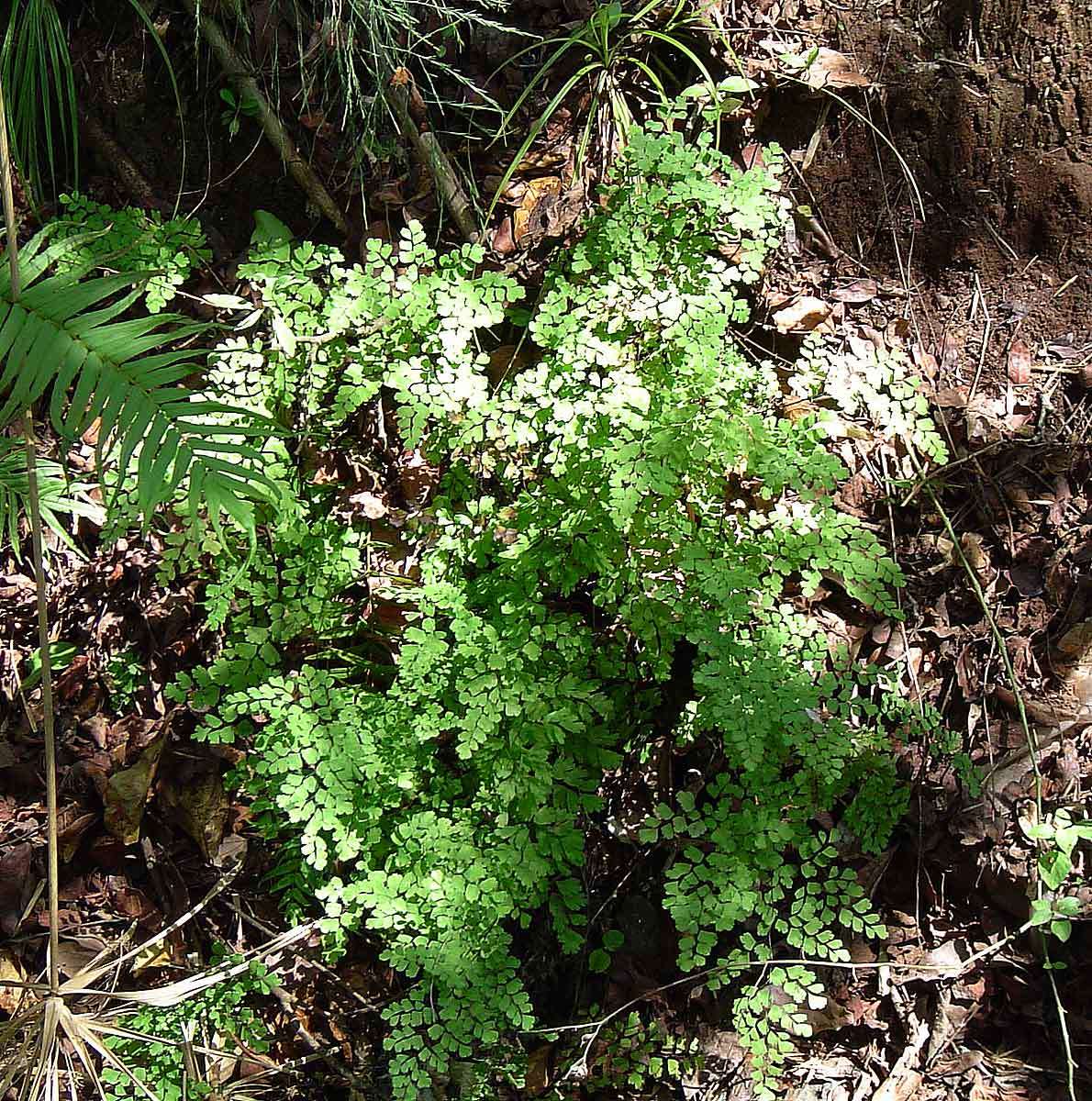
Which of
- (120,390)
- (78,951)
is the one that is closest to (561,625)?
(120,390)

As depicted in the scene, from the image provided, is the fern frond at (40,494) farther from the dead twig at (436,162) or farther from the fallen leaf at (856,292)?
the fallen leaf at (856,292)

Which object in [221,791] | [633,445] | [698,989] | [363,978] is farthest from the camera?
[221,791]

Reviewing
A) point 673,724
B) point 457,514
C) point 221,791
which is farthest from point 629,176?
point 221,791

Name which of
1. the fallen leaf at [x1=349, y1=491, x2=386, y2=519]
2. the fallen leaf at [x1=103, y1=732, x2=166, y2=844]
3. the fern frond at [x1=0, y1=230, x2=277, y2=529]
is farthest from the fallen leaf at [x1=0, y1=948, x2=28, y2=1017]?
the fern frond at [x1=0, y1=230, x2=277, y2=529]

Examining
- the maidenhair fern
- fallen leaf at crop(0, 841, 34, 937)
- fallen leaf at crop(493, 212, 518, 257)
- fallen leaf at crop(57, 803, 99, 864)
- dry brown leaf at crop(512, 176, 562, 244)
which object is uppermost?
dry brown leaf at crop(512, 176, 562, 244)

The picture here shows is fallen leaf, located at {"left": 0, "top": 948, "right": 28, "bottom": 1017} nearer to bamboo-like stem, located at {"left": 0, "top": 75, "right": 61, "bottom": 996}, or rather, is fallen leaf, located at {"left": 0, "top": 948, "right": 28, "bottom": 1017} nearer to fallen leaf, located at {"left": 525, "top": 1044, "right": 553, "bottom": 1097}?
bamboo-like stem, located at {"left": 0, "top": 75, "right": 61, "bottom": 996}

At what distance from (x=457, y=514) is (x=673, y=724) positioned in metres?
0.72

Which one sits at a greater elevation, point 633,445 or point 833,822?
point 633,445

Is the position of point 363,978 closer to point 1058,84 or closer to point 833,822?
point 833,822

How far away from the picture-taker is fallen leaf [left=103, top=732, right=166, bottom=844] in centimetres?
258

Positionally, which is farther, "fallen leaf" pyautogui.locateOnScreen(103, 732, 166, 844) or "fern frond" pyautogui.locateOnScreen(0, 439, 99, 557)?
"fallen leaf" pyautogui.locateOnScreen(103, 732, 166, 844)

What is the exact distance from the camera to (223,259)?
2930mm

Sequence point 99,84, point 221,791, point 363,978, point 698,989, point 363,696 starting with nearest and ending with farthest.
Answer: point 363,696 < point 698,989 < point 363,978 < point 221,791 < point 99,84

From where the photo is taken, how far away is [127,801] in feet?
8.47
